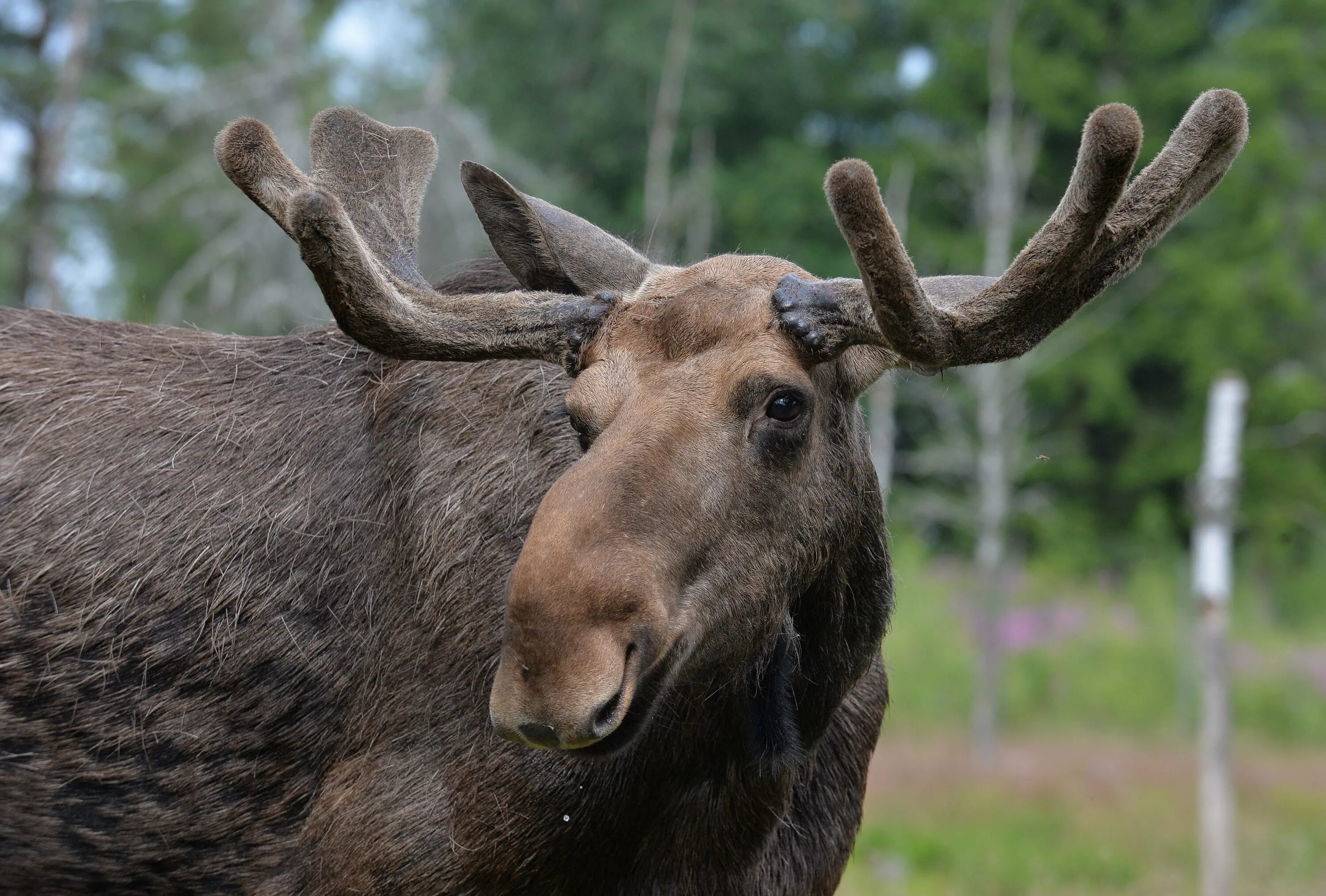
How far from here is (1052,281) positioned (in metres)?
2.88

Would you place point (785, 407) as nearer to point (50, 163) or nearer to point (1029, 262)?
point (1029, 262)

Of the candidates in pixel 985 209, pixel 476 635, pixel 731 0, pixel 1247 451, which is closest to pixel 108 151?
pixel 731 0

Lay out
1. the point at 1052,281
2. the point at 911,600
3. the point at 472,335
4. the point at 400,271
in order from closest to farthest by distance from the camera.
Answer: the point at 1052,281 < the point at 472,335 < the point at 400,271 < the point at 911,600

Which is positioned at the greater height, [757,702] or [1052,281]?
[1052,281]

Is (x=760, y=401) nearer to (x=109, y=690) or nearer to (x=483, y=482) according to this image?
(x=483, y=482)

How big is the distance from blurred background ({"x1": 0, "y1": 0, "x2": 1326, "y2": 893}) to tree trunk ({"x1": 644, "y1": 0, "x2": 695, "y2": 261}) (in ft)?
0.42

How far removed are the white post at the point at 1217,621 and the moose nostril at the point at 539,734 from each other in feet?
22.7

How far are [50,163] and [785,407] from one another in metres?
16.0

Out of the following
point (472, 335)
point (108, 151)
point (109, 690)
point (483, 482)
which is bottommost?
point (109, 690)

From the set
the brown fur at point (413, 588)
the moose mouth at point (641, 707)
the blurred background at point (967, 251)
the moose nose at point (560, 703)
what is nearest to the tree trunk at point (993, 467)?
the blurred background at point (967, 251)

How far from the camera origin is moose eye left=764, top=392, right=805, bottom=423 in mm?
2986

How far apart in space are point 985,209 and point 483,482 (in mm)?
15538

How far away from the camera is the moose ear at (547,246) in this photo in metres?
3.56

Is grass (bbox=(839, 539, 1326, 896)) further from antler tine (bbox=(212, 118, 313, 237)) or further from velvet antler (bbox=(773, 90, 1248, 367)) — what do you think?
antler tine (bbox=(212, 118, 313, 237))
